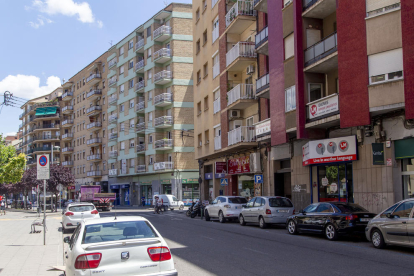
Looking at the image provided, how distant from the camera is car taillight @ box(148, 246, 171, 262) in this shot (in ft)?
21.6

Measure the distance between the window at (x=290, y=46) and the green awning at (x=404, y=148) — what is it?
8.05 metres

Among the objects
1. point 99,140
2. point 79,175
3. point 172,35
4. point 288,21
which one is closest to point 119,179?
point 99,140

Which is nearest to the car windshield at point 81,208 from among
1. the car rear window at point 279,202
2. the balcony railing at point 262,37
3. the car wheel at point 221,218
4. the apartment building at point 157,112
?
the car wheel at point 221,218

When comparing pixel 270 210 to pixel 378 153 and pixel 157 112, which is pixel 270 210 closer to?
pixel 378 153

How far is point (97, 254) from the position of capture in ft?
20.8

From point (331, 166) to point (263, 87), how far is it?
732cm

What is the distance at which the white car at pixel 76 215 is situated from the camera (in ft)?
68.1

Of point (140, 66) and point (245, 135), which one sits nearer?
point (245, 135)

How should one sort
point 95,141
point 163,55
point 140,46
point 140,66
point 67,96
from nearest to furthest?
point 163,55 → point 140,66 → point 140,46 → point 95,141 → point 67,96

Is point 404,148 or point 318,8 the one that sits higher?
point 318,8

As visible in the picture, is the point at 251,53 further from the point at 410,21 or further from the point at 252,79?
the point at 410,21

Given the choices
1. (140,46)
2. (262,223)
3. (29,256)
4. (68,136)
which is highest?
(140,46)

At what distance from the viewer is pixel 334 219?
1479 centimetres

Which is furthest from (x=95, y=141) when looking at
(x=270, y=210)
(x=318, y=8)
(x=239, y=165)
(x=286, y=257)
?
(x=286, y=257)
